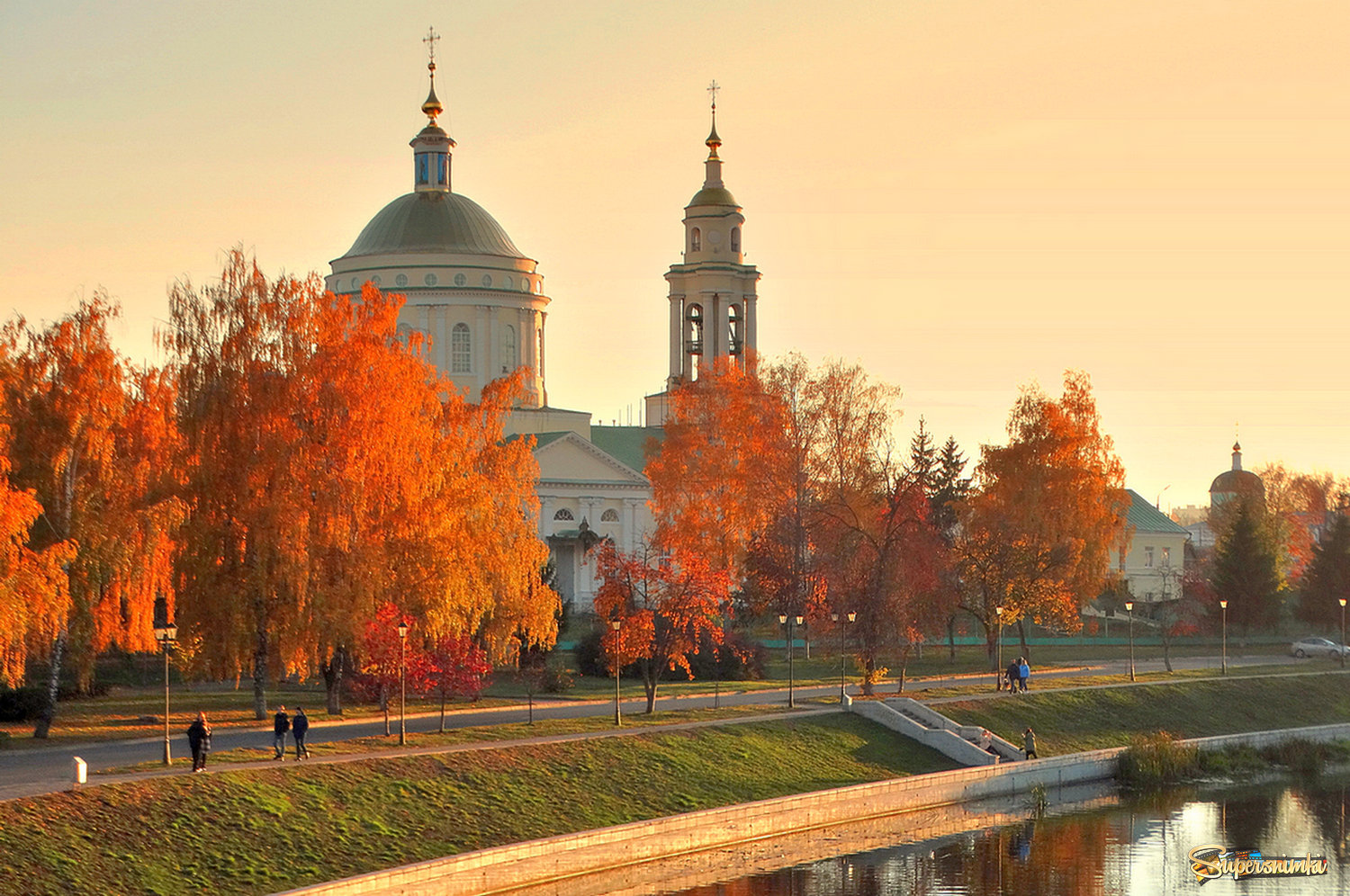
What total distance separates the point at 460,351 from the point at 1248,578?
39.5 meters

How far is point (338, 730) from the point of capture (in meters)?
38.8

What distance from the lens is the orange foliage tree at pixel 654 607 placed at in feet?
144

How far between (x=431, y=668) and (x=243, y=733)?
449 cm

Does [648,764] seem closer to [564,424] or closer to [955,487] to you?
[955,487]

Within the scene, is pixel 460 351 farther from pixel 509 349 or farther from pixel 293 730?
pixel 293 730

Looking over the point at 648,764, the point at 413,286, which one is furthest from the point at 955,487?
the point at 648,764

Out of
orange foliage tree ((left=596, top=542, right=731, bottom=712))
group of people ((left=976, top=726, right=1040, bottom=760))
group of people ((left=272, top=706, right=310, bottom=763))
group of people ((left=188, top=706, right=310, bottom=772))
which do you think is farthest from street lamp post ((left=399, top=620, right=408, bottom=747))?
group of people ((left=976, top=726, right=1040, bottom=760))

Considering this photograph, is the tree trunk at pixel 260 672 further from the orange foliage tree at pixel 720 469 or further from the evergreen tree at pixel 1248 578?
the evergreen tree at pixel 1248 578

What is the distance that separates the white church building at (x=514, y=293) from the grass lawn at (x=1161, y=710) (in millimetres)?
33229

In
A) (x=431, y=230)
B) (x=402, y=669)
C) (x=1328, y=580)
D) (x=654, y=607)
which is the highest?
(x=431, y=230)

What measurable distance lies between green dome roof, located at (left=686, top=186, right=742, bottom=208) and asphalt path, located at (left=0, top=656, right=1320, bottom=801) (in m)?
35.3

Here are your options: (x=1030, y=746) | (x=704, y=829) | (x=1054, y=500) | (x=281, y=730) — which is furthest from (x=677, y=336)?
(x=281, y=730)

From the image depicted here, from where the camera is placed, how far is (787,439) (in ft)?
212

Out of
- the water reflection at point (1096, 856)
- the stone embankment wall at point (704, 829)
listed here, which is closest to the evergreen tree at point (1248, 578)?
the stone embankment wall at point (704, 829)
